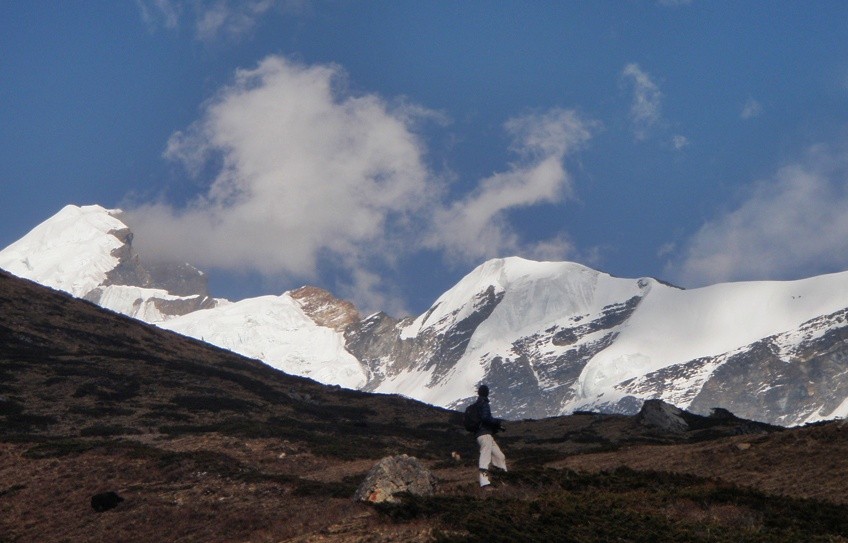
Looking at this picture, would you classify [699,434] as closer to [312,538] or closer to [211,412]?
[211,412]

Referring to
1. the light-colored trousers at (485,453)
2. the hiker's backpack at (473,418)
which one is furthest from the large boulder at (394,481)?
the hiker's backpack at (473,418)

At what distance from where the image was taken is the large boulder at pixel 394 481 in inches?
1198

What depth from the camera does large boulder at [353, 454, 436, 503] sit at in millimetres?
30438

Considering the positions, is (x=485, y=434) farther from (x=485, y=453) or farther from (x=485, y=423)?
(x=485, y=453)

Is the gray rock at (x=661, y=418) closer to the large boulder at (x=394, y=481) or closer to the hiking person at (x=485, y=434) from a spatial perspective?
the large boulder at (x=394, y=481)

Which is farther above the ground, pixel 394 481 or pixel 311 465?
pixel 311 465

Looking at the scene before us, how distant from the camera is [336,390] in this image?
95438 millimetres

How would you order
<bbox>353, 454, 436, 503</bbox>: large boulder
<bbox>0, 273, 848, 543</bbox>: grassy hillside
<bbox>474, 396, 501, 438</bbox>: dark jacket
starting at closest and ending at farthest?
<bbox>0, 273, 848, 543</bbox>: grassy hillside < <bbox>474, 396, 501, 438</bbox>: dark jacket < <bbox>353, 454, 436, 503</bbox>: large boulder

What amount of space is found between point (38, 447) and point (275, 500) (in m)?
16.7

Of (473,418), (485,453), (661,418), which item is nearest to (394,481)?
Result: (485,453)

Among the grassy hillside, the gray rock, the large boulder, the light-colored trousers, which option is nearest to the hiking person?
the light-colored trousers

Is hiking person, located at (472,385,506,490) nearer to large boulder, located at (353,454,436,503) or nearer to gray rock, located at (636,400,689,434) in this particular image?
large boulder, located at (353,454,436,503)

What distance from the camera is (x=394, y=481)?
30719mm

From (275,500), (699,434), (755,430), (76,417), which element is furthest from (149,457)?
(755,430)
